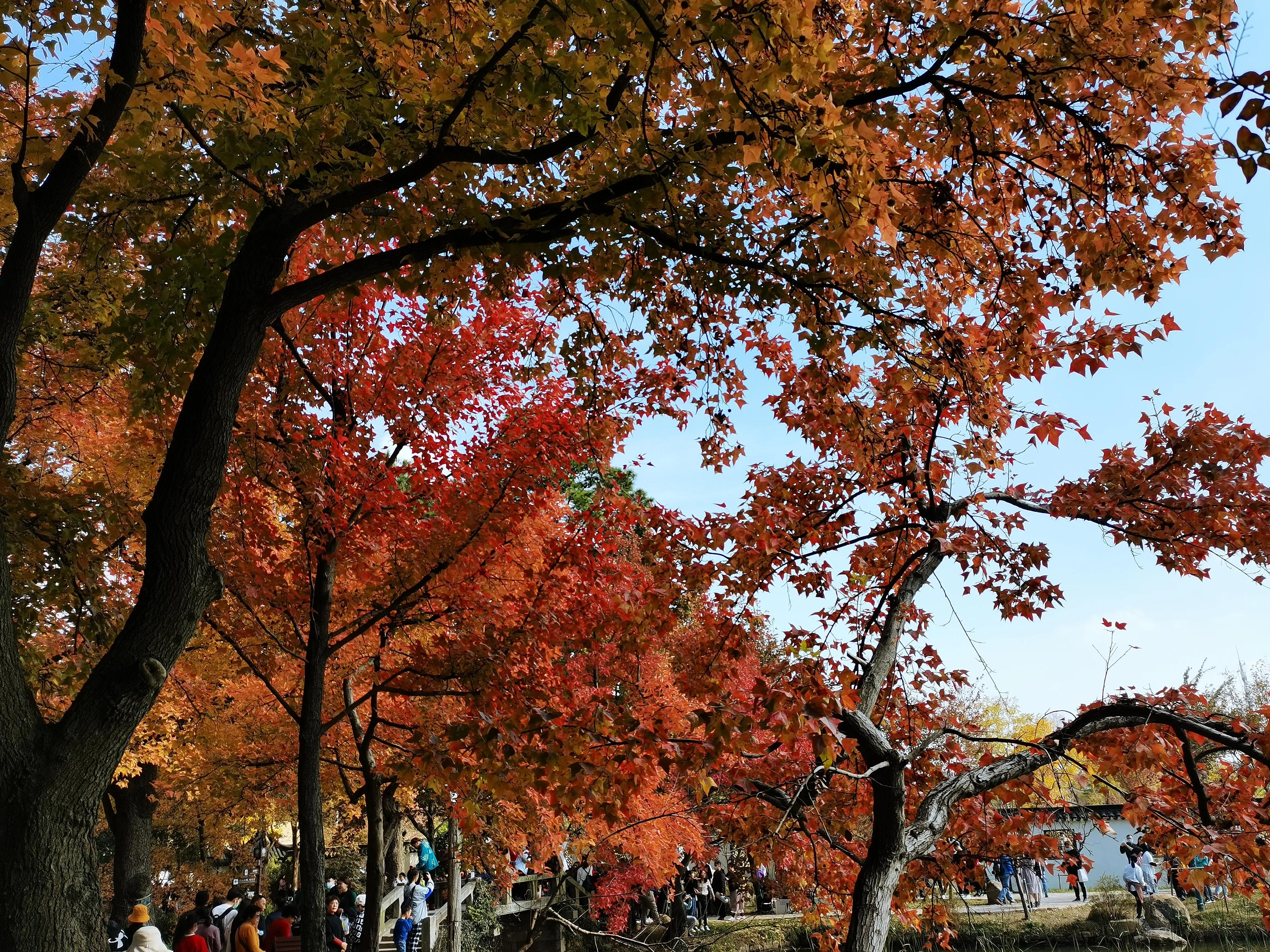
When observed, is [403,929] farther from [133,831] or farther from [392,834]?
[133,831]

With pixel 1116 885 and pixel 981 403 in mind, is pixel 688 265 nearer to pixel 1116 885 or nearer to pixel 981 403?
pixel 981 403

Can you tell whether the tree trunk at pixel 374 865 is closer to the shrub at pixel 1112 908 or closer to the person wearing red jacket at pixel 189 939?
the person wearing red jacket at pixel 189 939

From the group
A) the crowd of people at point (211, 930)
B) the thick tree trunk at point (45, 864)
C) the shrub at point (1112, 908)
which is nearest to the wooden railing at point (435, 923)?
the crowd of people at point (211, 930)

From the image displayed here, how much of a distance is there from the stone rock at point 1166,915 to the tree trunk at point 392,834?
12782 mm

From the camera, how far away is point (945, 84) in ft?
13.6

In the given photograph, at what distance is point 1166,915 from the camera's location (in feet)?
50.6

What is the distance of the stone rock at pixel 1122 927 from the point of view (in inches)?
582

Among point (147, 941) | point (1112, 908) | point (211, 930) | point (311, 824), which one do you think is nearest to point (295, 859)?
point (211, 930)

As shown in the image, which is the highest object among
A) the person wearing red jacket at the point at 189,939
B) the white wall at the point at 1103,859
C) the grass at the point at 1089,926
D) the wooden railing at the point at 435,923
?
the person wearing red jacket at the point at 189,939

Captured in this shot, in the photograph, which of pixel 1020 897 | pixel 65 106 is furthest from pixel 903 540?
pixel 1020 897

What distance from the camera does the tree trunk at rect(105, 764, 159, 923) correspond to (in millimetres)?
18344

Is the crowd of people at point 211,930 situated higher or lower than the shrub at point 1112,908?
higher

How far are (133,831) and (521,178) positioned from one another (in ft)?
66.1

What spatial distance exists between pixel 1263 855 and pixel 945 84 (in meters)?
3.98
